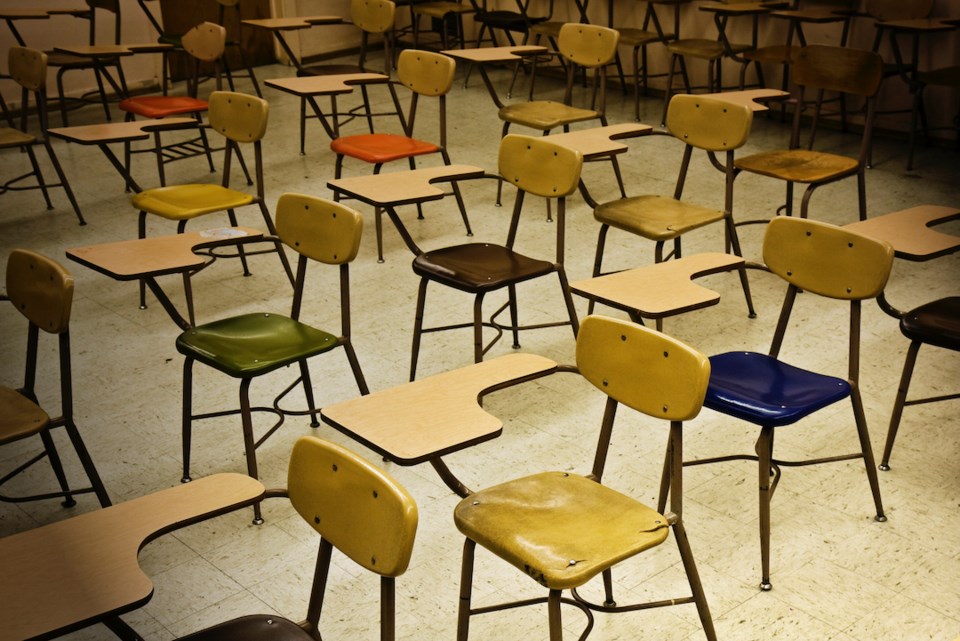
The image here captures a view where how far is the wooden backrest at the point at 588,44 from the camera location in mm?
6086

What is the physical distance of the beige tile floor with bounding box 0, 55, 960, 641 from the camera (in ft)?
9.38

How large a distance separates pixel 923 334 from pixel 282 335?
2.03m

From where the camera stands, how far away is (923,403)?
12.3ft

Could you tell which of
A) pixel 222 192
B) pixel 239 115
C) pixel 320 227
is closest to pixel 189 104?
pixel 239 115

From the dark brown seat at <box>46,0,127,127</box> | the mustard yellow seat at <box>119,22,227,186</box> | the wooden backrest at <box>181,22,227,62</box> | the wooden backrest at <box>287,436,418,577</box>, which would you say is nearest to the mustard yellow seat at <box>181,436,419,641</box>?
the wooden backrest at <box>287,436,418,577</box>

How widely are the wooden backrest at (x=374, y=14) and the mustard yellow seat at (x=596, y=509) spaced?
510 cm

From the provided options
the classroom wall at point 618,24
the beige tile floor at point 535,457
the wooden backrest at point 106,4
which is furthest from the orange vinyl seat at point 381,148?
the wooden backrest at point 106,4

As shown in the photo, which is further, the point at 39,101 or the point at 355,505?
the point at 39,101

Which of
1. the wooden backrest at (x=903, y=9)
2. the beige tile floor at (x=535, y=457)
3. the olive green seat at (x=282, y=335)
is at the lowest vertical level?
the beige tile floor at (x=535, y=457)

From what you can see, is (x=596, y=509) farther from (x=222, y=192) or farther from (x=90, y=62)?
(x=90, y=62)

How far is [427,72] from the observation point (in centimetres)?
569

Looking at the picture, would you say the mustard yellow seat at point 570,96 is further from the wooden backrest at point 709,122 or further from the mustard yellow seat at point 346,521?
the mustard yellow seat at point 346,521

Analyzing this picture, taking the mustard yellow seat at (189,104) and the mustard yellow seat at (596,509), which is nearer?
the mustard yellow seat at (596,509)

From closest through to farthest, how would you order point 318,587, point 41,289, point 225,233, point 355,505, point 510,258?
point 355,505, point 318,587, point 41,289, point 225,233, point 510,258
